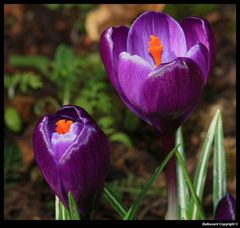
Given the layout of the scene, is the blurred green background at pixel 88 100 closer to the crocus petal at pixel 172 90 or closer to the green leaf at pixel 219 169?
the green leaf at pixel 219 169

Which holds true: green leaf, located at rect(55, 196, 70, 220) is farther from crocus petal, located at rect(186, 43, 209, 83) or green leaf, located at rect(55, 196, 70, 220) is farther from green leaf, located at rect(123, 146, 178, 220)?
crocus petal, located at rect(186, 43, 209, 83)

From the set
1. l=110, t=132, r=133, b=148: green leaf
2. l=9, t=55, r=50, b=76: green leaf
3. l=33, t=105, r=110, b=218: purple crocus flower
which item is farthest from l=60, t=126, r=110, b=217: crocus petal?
l=9, t=55, r=50, b=76: green leaf

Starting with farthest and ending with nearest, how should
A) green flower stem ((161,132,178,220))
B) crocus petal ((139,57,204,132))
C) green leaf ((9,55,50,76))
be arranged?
green leaf ((9,55,50,76)), green flower stem ((161,132,178,220)), crocus petal ((139,57,204,132))

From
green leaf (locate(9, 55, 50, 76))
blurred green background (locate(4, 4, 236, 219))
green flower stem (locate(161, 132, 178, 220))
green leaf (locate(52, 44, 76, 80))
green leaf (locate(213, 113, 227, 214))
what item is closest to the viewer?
green flower stem (locate(161, 132, 178, 220))

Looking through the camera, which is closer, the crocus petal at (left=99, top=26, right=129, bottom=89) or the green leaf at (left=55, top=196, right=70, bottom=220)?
the crocus petal at (left=99, top=26, right=129, bottom=89)

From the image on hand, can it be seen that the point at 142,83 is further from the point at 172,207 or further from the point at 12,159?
the point at 12,159
